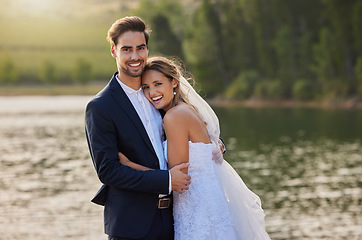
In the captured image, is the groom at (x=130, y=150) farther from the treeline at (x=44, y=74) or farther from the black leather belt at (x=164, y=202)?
the treeline at (x=44, y=74)

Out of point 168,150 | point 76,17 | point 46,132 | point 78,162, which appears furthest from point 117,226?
point 76,17

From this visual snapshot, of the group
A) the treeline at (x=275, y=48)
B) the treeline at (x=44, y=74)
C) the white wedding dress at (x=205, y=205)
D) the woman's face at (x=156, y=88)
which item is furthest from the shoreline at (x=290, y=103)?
the treeline at (x=44, y=74)

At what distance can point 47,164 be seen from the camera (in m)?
21.5

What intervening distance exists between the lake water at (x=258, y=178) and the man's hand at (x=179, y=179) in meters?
8.20

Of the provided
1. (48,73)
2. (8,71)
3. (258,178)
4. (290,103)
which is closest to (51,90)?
(48,73)

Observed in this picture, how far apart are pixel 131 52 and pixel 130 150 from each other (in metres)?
0.63

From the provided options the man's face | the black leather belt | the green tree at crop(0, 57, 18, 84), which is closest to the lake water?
the black leather belt

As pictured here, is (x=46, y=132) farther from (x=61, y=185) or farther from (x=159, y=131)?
(x=159, y=131)

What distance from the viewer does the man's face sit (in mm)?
3402

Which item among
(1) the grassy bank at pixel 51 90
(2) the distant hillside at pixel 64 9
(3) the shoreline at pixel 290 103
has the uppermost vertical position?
(2) the distant hillside at pixel 64 9

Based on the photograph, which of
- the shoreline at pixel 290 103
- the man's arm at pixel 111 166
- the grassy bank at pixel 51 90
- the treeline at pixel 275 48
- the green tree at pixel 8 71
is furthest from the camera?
the green tree at pixel 8 71

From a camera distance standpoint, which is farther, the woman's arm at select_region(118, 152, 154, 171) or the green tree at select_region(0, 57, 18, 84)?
the green tree at select_region(0, 57, 18, 84)

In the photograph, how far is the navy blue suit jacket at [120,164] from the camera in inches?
128

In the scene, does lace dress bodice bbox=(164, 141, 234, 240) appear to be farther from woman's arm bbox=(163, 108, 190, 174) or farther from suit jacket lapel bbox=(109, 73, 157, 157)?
suit jacket lapel bbox=(109, 73, 157, 157)
